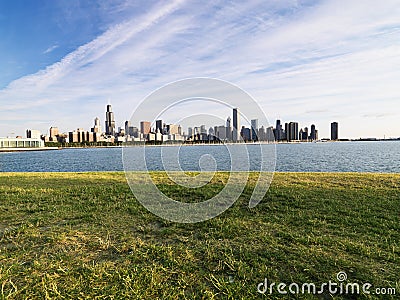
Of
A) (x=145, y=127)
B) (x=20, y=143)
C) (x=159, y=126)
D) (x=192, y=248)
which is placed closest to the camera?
(x=192, y=248)

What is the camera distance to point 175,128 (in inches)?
344

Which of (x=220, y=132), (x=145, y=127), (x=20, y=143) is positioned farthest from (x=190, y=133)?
(x=20, y=143)

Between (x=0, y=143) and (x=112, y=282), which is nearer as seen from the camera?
(x=112, y=282)

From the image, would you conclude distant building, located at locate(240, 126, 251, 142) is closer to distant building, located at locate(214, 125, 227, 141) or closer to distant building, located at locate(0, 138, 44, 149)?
distant building, located at locate(214, 125, 227, 141)

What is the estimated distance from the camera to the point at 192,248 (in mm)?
5309

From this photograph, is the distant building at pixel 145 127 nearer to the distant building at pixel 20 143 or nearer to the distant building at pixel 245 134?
the distant building at pixel 245 134

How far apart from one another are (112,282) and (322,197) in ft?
25.5

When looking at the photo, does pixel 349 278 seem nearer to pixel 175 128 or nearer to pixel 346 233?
pixel 346 233

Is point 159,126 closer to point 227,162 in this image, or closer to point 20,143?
point 227,162

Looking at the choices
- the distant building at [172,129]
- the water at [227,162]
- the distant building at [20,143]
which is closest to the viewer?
the distant building at [172,129]

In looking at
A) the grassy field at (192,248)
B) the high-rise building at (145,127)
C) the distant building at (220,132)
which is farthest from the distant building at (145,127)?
the grassy field at (192,248)

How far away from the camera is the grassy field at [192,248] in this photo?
4.00 m

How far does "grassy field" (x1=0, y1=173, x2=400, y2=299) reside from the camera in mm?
4004

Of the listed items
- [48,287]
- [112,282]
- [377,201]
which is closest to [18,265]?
[48,287]
